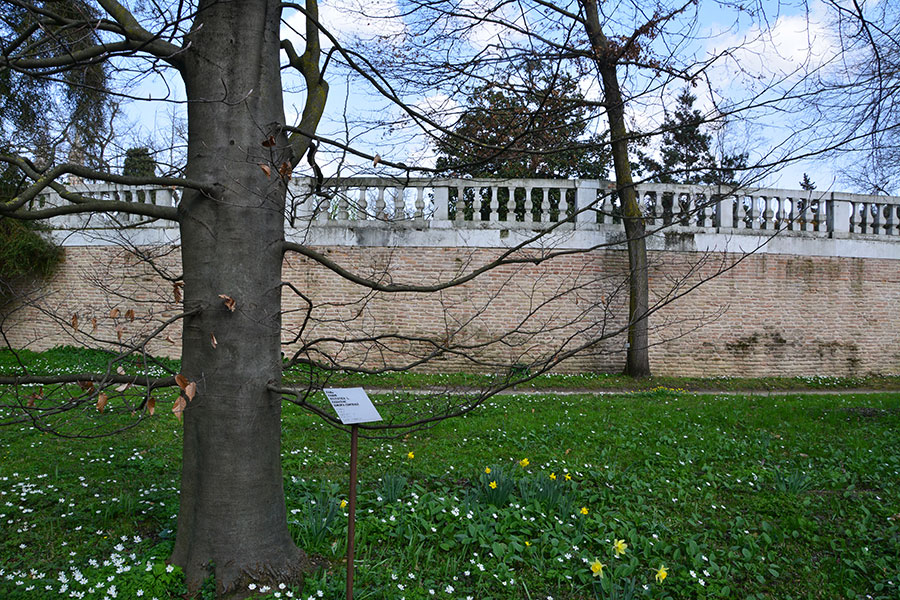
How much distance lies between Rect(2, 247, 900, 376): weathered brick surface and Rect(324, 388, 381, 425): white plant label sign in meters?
8.05

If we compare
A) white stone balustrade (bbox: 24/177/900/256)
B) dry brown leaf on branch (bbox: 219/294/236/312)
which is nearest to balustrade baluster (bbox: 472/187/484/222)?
white stone balustrade (bbox: 24/177/900/256)

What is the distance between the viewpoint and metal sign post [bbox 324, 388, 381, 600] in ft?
9.58

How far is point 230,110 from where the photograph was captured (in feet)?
10.4

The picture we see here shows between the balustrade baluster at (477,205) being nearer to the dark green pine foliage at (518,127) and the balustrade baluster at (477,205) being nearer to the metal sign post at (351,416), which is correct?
the dark green pine foliage at (518,127)

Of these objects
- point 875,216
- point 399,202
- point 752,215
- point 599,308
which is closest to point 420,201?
point 399,202

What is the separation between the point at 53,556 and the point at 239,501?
1250 millimetres

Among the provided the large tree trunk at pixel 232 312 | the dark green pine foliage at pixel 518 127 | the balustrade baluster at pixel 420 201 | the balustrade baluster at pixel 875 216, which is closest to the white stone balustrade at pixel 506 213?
the balustrade baluster at pixel 420 201

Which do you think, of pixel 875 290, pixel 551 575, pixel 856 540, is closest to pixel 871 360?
pixel 875 290

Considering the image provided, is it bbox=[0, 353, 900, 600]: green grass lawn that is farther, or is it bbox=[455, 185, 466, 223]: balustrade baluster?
bbox=[455, 185, 466, 223]: balustrade baluster

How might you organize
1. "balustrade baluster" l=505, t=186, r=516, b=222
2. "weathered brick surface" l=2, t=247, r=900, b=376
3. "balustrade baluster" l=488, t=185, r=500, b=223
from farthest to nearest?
"weathered brick surface" l=2, t=247, r=900, b=376
"balustrade baluster" l=505, t=186, r=516, b=222
"balustrade baluster" l=488, t=185, r=500, b=223

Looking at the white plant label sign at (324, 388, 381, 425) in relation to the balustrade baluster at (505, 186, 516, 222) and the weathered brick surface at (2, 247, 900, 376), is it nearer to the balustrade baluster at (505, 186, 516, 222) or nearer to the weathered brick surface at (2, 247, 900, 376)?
the weathered brick surface at (2, 247, 900, 376)

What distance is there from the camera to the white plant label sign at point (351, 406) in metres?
2.92

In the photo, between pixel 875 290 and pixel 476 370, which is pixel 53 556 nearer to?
pixel 476 370

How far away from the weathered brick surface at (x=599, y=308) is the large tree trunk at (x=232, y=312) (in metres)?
7.86
